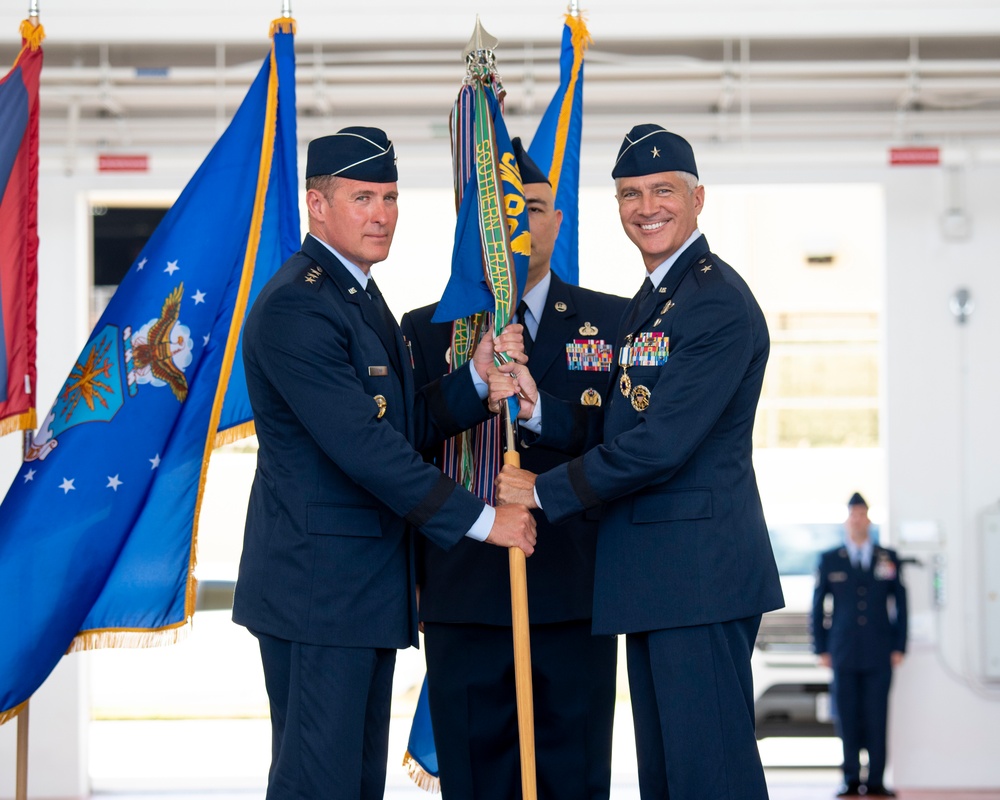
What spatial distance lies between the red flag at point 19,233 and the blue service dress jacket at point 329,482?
41.1 inches

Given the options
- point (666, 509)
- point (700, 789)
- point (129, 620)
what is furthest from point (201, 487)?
point (700, 789)

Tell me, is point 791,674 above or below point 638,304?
below

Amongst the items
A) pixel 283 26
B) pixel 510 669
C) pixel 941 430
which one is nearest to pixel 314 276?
pixel 510 669

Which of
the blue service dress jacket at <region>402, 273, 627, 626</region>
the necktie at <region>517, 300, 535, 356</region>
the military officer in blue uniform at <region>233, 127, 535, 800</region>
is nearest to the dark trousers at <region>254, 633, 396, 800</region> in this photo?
the military officer in blue uniform at <region>233, 127, 535, 800</region>

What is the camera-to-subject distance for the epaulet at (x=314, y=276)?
2525mm

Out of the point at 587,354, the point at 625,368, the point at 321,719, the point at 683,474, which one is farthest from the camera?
the point at 587,354

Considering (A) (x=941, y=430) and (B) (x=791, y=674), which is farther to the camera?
(B) (x=791, y=674)

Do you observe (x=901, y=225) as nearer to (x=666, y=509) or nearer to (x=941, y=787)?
(x=941, y=787)

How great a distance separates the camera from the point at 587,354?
2.99 meters

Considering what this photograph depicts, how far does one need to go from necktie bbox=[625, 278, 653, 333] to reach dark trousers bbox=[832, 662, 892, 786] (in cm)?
387

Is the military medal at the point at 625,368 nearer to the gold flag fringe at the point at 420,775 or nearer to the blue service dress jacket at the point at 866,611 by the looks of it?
the gold flag fringe at the point at 420,775

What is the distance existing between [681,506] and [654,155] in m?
0.77

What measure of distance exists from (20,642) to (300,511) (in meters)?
1.05

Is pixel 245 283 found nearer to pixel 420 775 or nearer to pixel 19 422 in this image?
pixel 19 422
